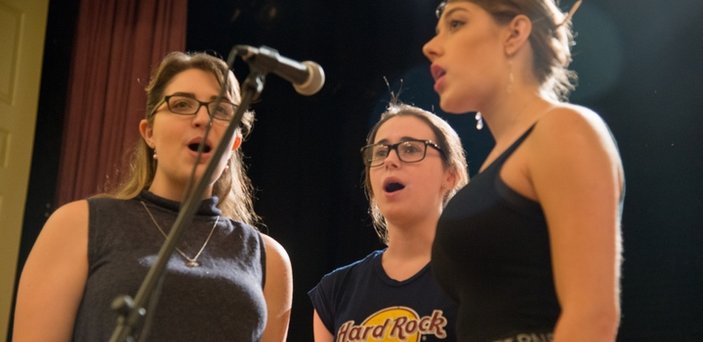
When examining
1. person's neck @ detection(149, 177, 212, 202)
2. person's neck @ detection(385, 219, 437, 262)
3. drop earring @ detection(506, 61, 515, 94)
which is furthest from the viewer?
person's neck @ detection(385, 219, 437, 262)

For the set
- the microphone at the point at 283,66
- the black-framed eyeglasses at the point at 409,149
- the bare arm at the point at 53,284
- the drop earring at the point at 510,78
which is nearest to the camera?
the microphone at the point at 283,66

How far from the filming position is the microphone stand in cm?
107

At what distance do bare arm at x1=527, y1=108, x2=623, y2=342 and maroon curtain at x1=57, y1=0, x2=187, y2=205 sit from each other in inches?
109

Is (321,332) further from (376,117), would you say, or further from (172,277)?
(376,117)

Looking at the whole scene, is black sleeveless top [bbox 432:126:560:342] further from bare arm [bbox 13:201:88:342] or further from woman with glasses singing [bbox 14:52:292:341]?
bare arm [bbox 13:201:88:342]

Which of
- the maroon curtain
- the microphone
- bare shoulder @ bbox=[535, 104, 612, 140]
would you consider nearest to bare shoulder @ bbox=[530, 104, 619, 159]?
bare shoulder @ bbox=[535, 104, 612, 140]

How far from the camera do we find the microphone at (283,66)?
1.21m

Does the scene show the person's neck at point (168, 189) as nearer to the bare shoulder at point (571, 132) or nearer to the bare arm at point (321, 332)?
the bare arm at point (321, 332)

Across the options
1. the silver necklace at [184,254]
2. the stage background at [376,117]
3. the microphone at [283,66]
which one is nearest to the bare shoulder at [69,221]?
the silver necklace at [184,254]

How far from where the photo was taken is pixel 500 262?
3.87 ft

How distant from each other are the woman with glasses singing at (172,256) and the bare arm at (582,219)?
2.01 ft

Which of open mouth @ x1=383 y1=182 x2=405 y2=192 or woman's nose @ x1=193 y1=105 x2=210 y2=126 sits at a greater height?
woman's nose @ x1=193 y1=105 x2=210 y2=126

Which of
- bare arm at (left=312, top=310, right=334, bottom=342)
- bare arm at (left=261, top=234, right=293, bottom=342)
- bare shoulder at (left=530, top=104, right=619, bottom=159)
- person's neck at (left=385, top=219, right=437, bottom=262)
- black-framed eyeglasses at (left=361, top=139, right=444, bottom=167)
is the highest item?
bare shoulder at (left=530, top=104, right=619, bottom=159)

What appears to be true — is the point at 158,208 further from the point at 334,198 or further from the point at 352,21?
the point at 352,21
